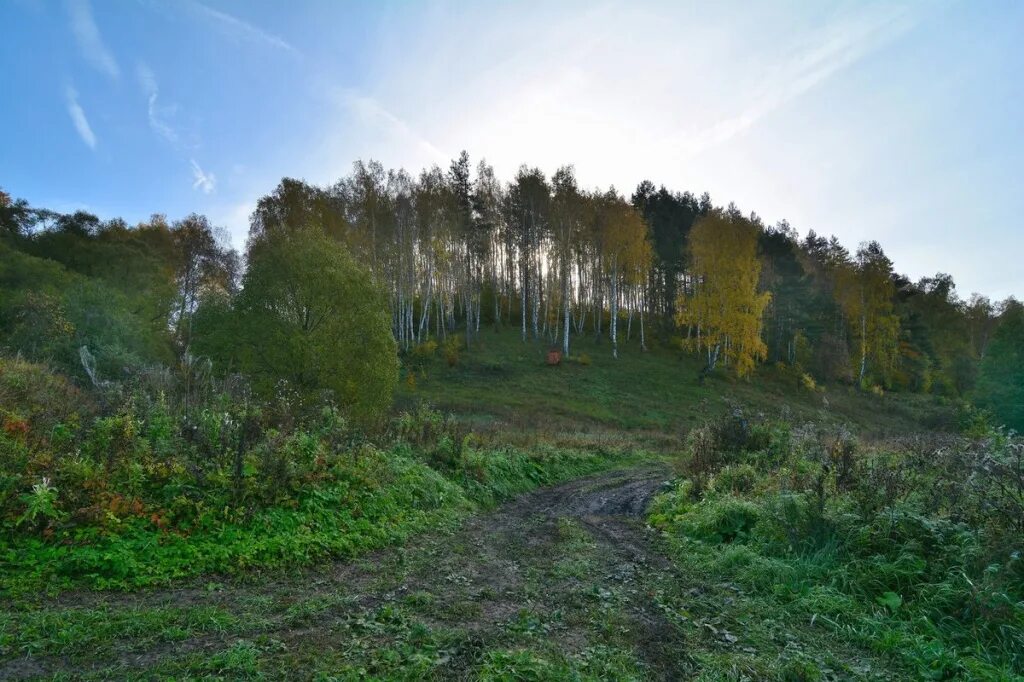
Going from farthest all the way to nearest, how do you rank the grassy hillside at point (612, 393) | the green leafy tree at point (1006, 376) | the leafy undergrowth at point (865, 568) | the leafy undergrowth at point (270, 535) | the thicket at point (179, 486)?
1. the green leafy tree at point (1006, 376)
2. the grassy hillside at point (612, 393)
3. the thicket at point (179, 486)
4. the leafy undergrowth at point (270, 535)
5. the leafy undergrowth at point (865, 568)

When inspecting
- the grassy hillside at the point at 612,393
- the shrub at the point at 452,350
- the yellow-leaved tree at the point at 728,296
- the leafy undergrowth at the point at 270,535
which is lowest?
the leafy undergrowth at the point at 270,535

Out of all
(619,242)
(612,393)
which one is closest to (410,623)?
(612,393)

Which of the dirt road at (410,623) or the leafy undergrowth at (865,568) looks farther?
the leafy undergrowth at (865,568)

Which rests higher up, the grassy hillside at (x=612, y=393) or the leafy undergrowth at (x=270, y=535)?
the grassy hillside at (x=612, y=393)

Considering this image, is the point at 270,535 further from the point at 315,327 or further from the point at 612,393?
the point at 612,393

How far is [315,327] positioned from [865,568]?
1773cm

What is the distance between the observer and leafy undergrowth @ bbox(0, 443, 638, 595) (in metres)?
5.15

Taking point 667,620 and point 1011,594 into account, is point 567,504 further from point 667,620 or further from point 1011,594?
point 1011,594

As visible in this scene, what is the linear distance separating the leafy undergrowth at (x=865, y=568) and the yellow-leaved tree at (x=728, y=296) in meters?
29.3

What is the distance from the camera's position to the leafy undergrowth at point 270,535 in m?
5.15

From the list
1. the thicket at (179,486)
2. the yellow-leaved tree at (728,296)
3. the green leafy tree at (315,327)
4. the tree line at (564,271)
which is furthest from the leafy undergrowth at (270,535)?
the yellow-leaved tree at (728,296)

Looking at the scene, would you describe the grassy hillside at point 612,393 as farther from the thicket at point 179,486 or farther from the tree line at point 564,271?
the thicket at point 179,486

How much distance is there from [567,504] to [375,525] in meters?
4.90

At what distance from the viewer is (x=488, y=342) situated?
1610 inches
